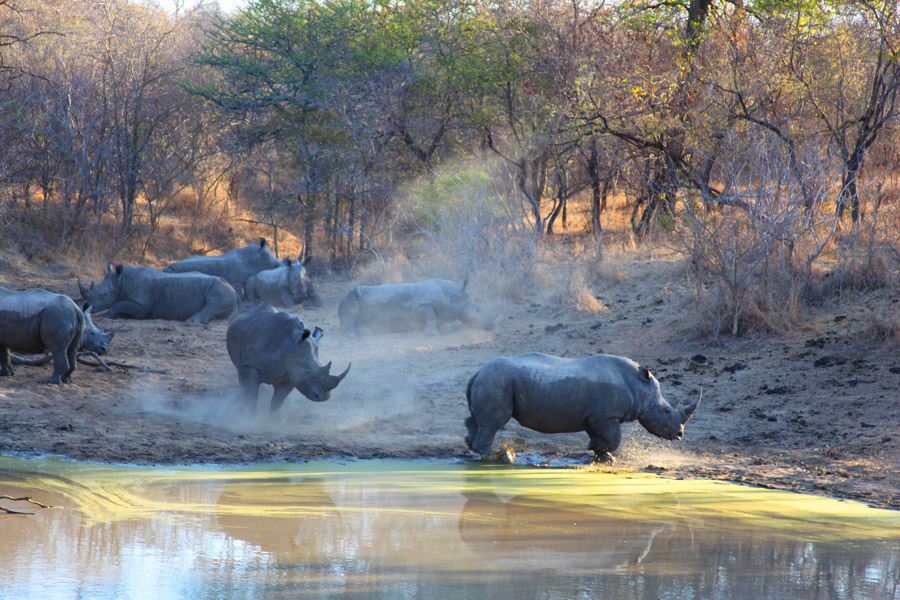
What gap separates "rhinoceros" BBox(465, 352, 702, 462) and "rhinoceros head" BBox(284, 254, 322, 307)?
7.81 metres

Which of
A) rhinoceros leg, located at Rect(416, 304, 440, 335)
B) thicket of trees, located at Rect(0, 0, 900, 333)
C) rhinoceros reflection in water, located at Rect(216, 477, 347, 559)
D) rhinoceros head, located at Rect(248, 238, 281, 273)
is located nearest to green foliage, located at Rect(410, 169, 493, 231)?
thicket of trees, located at Rect(0, 0, 900, 333)

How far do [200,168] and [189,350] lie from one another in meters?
10.9

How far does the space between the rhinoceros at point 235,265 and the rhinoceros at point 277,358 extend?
6627 millimetres

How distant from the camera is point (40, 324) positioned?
8406 millimetres

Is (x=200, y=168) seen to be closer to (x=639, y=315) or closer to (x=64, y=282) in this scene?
(x=64, y=282)

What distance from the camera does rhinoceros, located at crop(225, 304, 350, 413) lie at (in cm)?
802

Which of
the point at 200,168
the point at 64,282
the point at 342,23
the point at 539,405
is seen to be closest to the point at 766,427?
the point at 539,405

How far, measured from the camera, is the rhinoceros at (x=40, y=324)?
837cm

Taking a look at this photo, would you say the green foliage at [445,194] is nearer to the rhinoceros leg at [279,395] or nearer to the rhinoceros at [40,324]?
the rhinoceros leg at [279,395]

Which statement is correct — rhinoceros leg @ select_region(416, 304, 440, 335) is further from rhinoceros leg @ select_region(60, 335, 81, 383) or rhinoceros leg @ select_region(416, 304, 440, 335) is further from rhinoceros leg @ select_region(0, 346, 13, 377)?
rhinoceros leg @ select_region(0, 346, 13, 377)

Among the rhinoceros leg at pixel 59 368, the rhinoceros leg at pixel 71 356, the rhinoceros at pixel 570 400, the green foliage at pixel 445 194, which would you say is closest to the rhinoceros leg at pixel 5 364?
the rhinoceros leg at pixel 59 368

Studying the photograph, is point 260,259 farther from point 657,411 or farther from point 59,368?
point 657,411

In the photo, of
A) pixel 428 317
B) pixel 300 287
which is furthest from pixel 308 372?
pixel 300 287

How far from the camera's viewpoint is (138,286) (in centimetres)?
1297
